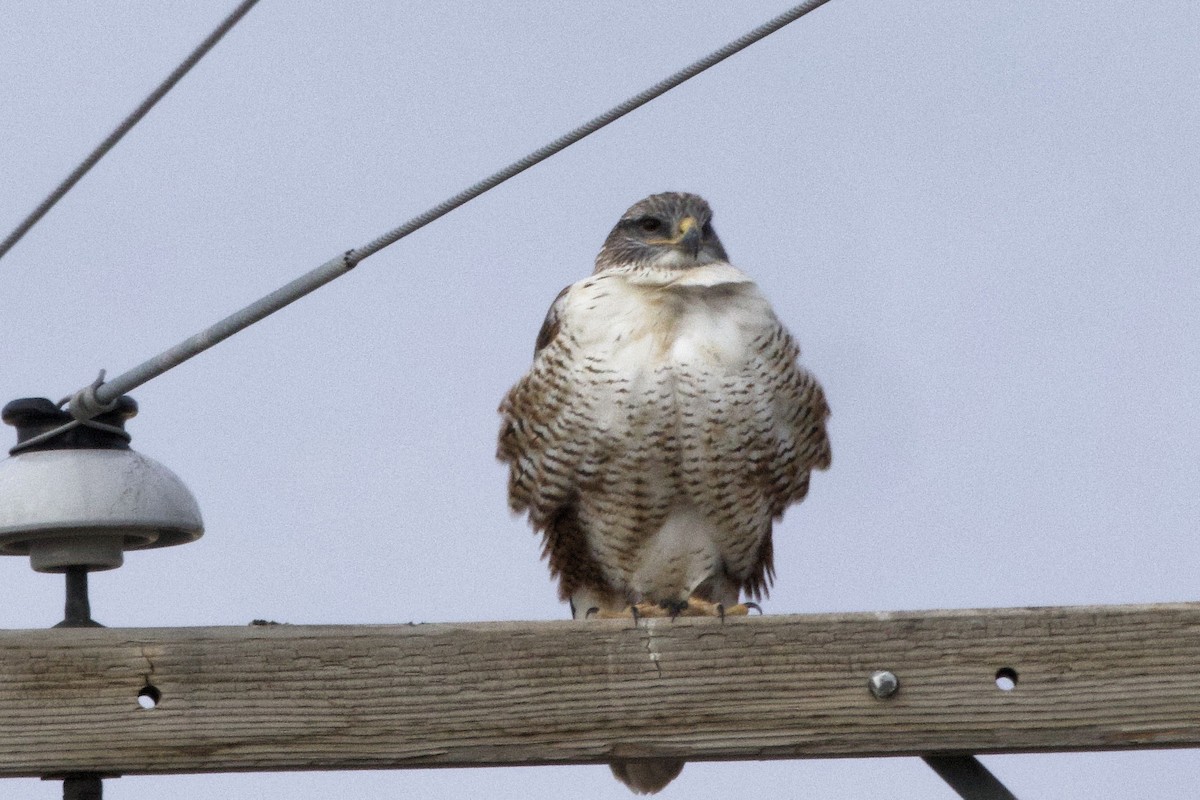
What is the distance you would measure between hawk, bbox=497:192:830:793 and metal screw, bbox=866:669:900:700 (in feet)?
5.29

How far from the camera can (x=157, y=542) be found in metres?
3.27

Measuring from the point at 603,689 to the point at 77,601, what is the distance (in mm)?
971

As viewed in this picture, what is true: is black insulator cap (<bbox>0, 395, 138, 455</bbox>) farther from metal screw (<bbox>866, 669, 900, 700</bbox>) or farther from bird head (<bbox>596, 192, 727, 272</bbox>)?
bird head (<bbox>596, 192, 727, 272</bbox>)

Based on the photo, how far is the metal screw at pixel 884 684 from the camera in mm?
2916

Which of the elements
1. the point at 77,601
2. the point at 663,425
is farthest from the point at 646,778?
the point at 77,601

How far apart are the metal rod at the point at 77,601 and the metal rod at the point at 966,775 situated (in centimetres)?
144

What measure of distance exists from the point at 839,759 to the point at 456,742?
645mm

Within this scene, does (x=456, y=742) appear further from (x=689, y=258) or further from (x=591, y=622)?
(x=689, y=258)

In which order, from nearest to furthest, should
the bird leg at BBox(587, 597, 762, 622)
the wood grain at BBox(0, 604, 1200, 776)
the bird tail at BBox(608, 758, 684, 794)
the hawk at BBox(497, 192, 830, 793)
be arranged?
the wood grain at BBox(0, 604, 1200, 776), the bird leg at BBox(587, 597, 762, 622), the bird tail at BBox(608, 758, 684, 794), the hawk at BBox(497, 192, 830, 793)

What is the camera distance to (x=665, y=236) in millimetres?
5523

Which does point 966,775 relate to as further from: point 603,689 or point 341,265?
point 341,265

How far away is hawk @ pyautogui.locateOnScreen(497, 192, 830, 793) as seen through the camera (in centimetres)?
488

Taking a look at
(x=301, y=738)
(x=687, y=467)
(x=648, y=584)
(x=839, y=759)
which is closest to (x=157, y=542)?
(x=301, y=738)

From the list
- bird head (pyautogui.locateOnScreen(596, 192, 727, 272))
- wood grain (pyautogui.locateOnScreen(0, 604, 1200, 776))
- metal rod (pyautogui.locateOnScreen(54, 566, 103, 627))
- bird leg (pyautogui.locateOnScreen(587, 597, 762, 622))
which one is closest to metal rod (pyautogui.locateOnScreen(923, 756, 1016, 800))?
wood grain (pyautogui.locateOnScreen(0, 604, 1200, 776))
